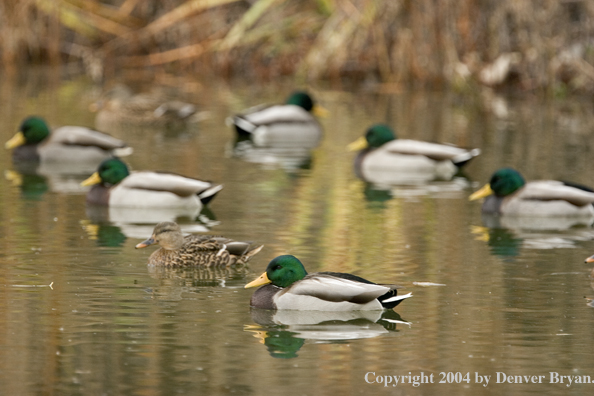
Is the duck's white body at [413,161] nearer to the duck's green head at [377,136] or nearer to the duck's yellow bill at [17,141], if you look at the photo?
the duck's green head at [377,136]

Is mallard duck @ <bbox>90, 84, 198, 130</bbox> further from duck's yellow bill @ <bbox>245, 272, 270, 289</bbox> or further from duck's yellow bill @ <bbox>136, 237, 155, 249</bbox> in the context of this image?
duck's yellow bill @ <bbox>245, 272, 270, 289</bbox>

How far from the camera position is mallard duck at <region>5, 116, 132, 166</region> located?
15.2m

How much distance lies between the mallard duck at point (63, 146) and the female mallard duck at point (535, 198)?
5350 millimetres

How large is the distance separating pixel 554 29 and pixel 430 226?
12145 mm

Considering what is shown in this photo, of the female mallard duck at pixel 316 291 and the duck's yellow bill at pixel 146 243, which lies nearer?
the female mallard duck at pixel 316 291

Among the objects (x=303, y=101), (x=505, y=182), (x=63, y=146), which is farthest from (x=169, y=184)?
(x=303, y=101)

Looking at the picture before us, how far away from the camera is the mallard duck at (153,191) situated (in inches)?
468

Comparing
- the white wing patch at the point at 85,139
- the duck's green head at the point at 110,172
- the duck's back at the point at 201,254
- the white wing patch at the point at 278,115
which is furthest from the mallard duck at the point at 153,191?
the white wing patch at the point at 278,115

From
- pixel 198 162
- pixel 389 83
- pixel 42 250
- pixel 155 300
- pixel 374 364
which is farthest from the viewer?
pixel 389 83

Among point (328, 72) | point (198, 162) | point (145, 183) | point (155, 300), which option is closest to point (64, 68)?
point (328, 72)

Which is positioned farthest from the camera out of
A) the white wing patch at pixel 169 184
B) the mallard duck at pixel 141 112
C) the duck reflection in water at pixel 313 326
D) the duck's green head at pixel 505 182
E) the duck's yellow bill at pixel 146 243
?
the mallard duck at pixel 141 112

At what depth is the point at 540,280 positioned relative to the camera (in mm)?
8992

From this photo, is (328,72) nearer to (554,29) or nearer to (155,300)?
(554,29)

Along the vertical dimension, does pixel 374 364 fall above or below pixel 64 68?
below
